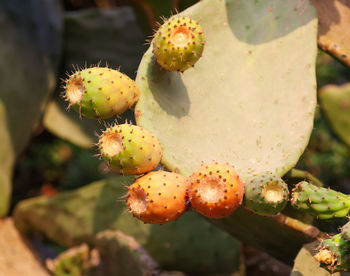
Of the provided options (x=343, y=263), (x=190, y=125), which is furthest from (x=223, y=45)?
(x=343, y=263)

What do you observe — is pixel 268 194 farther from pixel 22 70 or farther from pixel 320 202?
pixel 22 70

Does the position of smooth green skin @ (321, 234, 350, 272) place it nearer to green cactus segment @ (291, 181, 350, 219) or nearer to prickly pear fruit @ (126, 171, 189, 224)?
green cactus segment @ (291, 181, 350, 219)

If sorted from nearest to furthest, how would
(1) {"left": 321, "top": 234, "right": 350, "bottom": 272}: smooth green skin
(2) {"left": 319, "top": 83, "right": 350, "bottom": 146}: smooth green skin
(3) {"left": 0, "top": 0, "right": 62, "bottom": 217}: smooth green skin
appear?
(1) {"left": 321, "top": 234, "right": 350, "bottom": 272}: smooth green skin < (2) {"left": 319, "top": 83, "right": 350, "bottom": 146}: smooth green skin < (3) {"left": 0, "top": 0, "right": 62, "bottom": 217}: smooth green skin

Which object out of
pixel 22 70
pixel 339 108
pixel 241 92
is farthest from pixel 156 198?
pixel 22 70

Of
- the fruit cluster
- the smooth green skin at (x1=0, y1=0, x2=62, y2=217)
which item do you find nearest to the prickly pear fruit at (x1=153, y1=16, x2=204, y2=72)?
the fruit cluster

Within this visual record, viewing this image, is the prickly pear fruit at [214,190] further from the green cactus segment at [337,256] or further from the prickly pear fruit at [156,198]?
the green cactus segment at [337,256]

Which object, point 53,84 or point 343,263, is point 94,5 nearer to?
point 53,84
